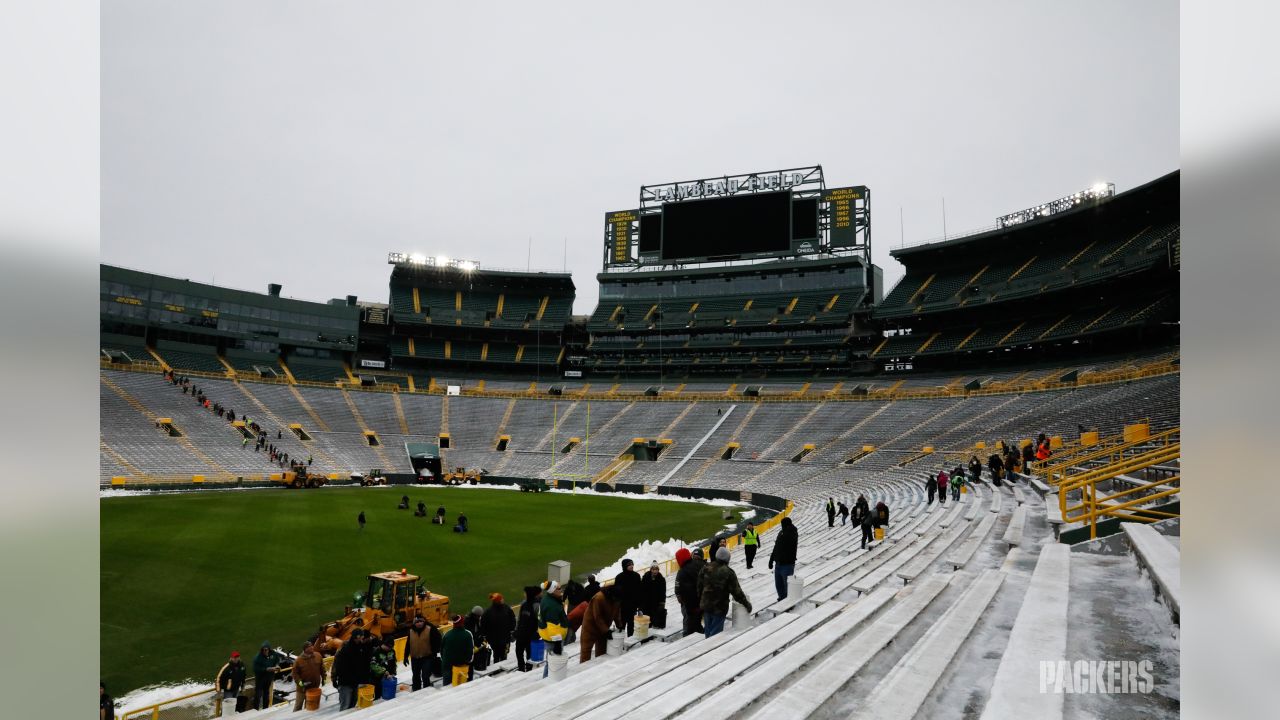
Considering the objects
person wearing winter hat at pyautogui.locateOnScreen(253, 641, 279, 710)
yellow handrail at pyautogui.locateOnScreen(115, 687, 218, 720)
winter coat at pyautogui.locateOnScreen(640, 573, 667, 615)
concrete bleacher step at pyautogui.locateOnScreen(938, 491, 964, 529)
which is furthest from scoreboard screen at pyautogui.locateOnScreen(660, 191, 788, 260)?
yellow handrail at pyautogui.locateOnScreen(115, 687, 218, 720)

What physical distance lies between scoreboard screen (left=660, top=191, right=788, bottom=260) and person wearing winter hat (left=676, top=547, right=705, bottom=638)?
6609cm

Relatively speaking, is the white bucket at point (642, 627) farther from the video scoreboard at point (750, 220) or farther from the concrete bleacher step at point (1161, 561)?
the video scoreboard at point (750, 220)

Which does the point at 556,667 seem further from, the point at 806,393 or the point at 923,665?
the point at 806,393

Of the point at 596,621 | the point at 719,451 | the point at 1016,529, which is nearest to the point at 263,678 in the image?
the point at 596,621

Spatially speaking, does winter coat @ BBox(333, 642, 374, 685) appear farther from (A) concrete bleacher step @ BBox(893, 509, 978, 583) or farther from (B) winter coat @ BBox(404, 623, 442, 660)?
(A) concrete bleacher step @ BBox(893, 509, 978, 583)

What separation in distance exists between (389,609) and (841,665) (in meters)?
12.3
